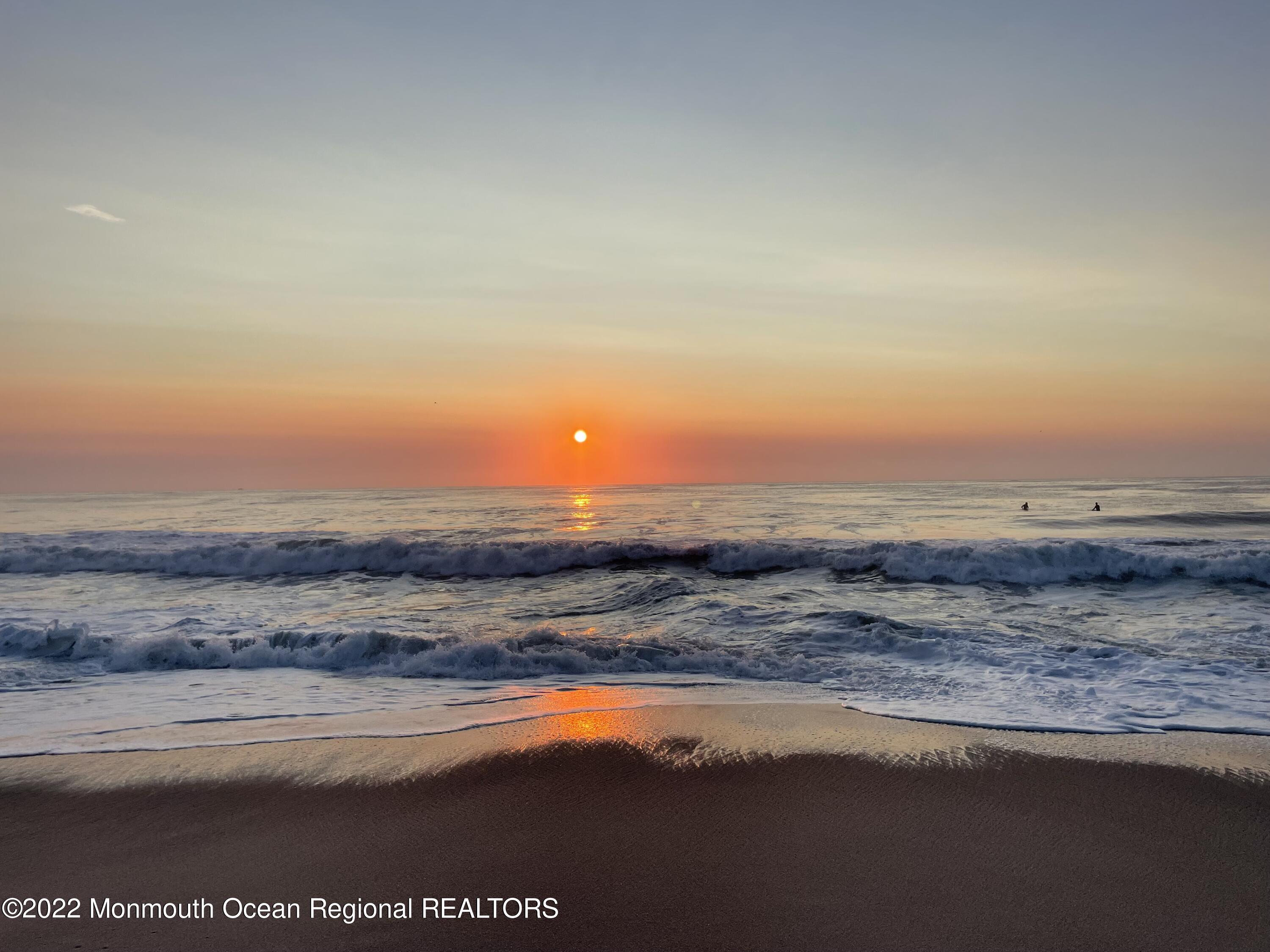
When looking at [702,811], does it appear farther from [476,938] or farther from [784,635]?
[784,635]

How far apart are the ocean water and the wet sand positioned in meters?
0.84

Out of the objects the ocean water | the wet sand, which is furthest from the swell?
the wet sand

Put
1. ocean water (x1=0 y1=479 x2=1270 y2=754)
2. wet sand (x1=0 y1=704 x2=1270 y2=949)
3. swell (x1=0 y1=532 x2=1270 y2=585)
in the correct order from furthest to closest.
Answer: swell (x1=0 y1=532 x2=1270 y2=585) < ocean water (x1=0 y1=479 x2=1270 y2=754) < wet sand (x1=0 y1=704 x2=1270 y2=949)

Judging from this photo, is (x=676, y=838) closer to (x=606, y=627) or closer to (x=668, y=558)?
(x=606, y=627)

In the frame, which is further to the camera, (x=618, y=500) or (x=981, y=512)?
(x=618, y=500)

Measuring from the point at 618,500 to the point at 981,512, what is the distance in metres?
22.8

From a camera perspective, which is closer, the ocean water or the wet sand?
the wet sand

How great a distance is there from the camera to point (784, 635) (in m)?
9.98

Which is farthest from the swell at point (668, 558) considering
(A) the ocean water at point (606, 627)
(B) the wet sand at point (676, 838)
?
(B) the wet sand at point (676, 838)

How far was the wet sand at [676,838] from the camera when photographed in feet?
10.7

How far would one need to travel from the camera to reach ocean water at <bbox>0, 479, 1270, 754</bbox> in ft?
22.3

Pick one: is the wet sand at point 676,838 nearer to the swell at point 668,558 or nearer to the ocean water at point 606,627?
the ocean water at point 606,627

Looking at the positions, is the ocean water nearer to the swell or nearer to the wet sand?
the swell

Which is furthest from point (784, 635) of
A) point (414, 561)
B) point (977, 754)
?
point (414, 561)
